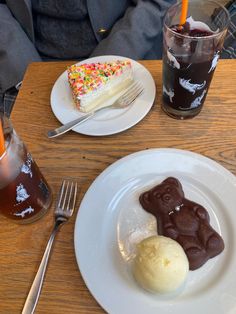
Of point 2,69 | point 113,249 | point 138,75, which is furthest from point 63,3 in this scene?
point 113,249

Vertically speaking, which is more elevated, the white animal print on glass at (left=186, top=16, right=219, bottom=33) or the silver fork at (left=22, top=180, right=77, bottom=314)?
the white animal print on glass at (left=186, top=16, right=219, bottom=33)

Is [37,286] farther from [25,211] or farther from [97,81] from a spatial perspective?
[97,81]

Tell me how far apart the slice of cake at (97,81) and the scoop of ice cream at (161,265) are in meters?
0.41

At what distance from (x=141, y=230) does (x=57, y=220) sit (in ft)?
0.56

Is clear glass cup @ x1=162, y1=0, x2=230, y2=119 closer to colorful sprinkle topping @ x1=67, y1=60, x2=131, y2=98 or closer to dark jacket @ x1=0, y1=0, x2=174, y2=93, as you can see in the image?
colorful sprinkle topping @ x1=67, y1=60, x2=131, y2=98

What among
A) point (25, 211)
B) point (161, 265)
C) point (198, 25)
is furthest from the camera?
point (198, 25)

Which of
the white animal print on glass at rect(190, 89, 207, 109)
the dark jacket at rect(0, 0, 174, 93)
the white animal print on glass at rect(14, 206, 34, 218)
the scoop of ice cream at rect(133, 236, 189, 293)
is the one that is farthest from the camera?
the dark jacket at rect(0, 0, 174, 93)

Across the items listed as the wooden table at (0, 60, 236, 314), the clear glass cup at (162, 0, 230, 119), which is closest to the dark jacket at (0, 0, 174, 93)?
the wooden table at (0, 60, 236, 314)

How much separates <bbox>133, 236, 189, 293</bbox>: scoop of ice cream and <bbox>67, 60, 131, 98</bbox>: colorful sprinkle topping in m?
0.42

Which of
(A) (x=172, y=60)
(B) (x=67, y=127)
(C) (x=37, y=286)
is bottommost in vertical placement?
(C) (x=37, y=286)

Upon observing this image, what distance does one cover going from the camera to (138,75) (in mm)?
872

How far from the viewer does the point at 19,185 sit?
23.5 inches

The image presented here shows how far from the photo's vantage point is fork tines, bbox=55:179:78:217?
2.18 feet

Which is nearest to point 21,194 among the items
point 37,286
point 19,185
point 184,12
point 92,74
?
point 19,185
